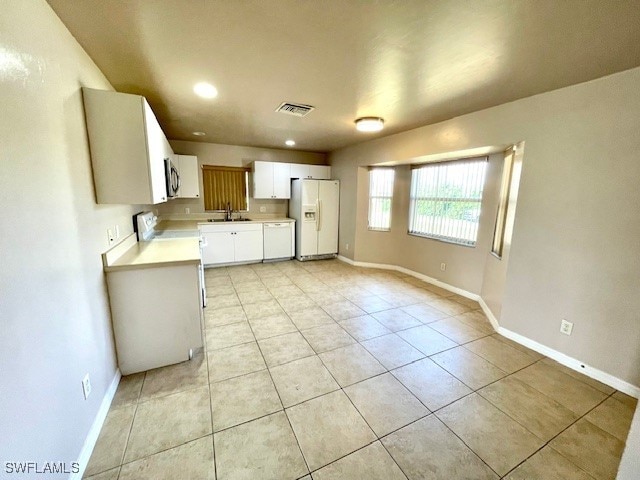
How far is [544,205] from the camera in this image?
7.66 feet

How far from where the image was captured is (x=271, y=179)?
17.2 ft

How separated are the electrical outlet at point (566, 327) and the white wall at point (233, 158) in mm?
4830

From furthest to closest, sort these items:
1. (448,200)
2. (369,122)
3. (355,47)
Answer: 1. (448,200)
2. (369,122)
3. (355,47)

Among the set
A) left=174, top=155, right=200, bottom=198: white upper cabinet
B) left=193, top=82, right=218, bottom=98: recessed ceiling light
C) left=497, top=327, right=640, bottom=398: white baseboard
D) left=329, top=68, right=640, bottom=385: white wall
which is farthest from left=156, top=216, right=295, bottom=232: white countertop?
left=497, top=327, right=640, bottom=398: white baseboard

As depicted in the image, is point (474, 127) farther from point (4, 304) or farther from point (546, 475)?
point (4, 304)

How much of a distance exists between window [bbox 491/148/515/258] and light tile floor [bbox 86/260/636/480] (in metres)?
0.96

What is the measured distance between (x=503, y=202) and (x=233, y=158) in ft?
15.2

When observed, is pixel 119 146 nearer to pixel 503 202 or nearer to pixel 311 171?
pixel 503 202

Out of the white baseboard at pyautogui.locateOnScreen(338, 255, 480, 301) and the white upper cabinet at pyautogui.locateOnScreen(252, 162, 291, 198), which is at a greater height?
the white upper cabinet at pyautogui.locateOnScreen(252, 162, 291, 198)

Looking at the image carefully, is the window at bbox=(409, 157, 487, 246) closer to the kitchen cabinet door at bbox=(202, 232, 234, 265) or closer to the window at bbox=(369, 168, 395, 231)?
the window at bbox=(369, 168, 395, 231)

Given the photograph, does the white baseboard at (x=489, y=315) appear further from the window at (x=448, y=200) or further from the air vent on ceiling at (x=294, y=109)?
the air vent on ceiling at (x=294, y=109)

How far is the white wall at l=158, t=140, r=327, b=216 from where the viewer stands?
16.0 ft

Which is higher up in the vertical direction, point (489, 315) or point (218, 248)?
point (218, 248)

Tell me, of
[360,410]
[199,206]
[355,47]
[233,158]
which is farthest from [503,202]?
[199,206]
